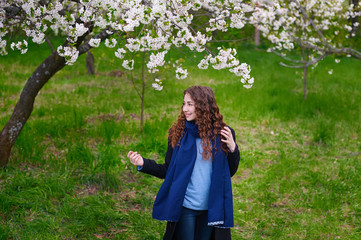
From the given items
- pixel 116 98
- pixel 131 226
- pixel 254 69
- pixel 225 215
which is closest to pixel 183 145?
pixel 225 215

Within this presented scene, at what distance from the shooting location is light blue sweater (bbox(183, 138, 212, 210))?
258cm

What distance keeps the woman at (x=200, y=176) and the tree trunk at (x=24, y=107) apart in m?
2.73

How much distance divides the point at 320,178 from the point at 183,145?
3.46m

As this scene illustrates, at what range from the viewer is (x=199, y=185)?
8.51ft

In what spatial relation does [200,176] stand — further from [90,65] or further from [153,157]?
[90,65]

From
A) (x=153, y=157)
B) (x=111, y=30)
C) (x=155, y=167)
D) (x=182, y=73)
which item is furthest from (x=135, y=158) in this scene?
(x=153, y=157)

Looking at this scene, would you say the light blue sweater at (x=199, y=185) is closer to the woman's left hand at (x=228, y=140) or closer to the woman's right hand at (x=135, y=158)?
the woman's left hand at (x=228, y=140)

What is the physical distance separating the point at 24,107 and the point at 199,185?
326 centimetres

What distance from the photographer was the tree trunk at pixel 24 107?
188 inches

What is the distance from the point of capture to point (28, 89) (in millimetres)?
4867

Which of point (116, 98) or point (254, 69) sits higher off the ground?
point (254, 69)

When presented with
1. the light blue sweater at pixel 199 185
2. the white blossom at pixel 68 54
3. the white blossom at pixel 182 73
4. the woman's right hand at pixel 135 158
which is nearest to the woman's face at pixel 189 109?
the light blue sweater at pixel 199 185

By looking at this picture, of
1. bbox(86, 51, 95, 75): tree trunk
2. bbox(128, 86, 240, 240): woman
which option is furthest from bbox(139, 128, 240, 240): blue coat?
bbox(86, 51, 95, 75): tree trunk

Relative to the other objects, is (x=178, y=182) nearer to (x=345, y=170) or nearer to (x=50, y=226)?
(x=50, y=226)
